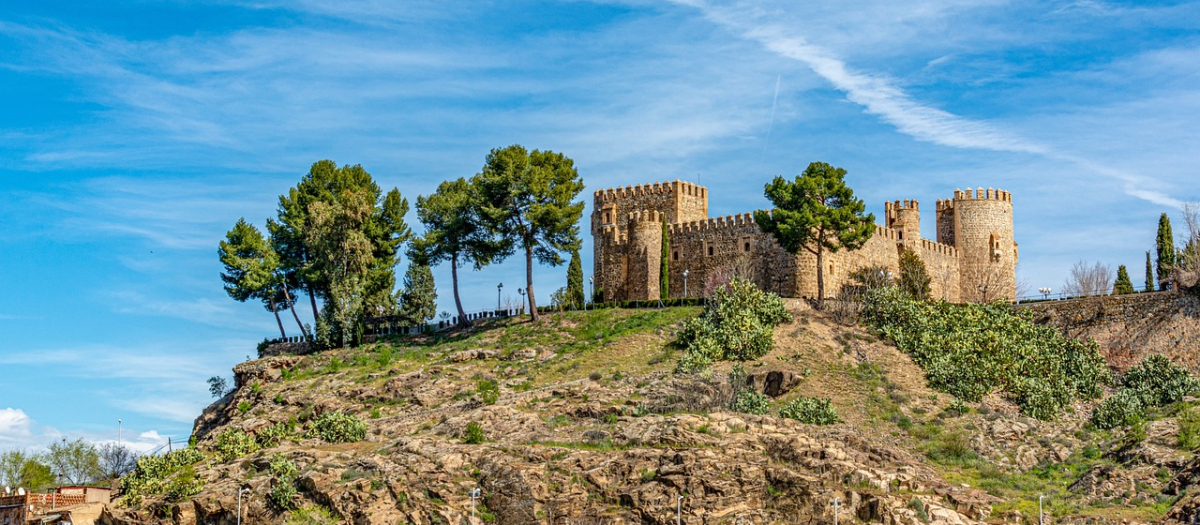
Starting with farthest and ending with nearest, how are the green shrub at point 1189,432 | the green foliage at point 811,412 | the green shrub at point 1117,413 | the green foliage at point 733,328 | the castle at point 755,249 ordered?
the castle at point 755,249 < the green foliage at point 733,328 < the green foliage at point 811,412 < the green shrub at point 1117,413 < the green shrub at point 1189,432

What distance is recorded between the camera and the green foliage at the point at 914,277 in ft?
263

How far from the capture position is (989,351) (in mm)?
68062

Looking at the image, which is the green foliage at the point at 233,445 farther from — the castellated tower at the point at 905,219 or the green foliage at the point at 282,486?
the castellated tower at the point at 905,219

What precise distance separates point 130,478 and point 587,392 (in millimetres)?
19444

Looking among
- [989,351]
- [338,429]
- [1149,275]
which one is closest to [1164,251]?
[1149,275]

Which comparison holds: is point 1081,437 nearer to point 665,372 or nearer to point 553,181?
point 665,372

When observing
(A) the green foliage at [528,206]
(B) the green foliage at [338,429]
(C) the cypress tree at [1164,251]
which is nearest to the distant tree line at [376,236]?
(A) the green foliage at [528,206]

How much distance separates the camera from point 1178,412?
60.3 m

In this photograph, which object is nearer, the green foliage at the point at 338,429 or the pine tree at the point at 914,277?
the green foliage at the point at 338,429

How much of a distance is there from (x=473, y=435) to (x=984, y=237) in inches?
1730

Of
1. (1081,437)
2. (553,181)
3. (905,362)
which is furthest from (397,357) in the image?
(1081,437)

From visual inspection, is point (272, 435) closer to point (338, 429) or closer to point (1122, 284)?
point (338, 429)

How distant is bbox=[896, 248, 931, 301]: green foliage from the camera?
80.2m

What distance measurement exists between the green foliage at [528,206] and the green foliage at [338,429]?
1689 centimetres
